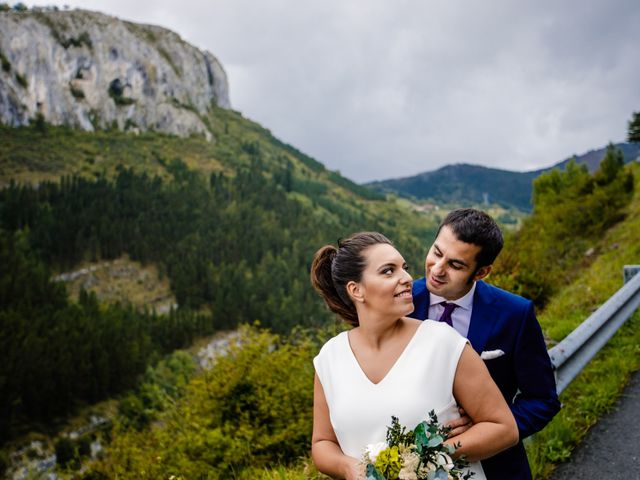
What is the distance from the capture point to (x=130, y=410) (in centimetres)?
7738

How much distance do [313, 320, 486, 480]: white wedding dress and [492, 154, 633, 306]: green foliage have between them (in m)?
6.79

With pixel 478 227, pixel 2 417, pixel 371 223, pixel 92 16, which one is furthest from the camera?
pixel 92 16

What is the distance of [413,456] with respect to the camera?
4.82 ft

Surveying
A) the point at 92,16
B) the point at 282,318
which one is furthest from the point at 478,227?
the point at 92,16

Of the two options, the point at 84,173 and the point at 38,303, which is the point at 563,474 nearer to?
the point at 38,303

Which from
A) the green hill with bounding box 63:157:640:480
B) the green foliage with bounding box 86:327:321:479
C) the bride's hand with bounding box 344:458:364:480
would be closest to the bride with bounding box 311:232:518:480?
the bride's hand with bounding box 344:458:364:480

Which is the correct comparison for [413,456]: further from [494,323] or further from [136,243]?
[136,243]

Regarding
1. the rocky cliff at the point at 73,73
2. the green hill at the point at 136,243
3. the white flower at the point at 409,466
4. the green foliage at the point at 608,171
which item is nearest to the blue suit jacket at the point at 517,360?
the white flower at the point at 409,466

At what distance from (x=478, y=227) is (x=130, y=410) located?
8567cm

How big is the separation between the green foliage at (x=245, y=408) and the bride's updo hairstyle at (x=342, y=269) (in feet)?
41.4

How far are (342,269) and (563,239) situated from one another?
16688 millimetres

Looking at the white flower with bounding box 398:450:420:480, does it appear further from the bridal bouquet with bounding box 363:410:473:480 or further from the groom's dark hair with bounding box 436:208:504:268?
the groom's dark hair with bounding box 436:208:504:268

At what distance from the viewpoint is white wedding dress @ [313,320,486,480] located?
5.43ft

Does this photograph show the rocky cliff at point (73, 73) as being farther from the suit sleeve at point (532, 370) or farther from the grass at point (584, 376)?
the suit sleeve at point (532, 370)
